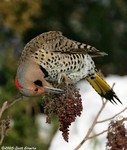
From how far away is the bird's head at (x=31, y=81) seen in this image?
3580 mm

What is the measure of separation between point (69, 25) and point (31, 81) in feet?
18.9

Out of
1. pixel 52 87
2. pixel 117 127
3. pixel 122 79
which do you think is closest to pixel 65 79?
pixel 52 87

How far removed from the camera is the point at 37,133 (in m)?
7.38

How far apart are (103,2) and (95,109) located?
3.40 meters

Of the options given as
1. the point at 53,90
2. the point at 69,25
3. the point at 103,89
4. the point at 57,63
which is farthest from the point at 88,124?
the point at 69,25

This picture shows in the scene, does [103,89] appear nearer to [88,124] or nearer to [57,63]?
[57,63]

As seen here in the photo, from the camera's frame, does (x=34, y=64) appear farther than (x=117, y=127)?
Yes

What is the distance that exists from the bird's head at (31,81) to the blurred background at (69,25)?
138 inches

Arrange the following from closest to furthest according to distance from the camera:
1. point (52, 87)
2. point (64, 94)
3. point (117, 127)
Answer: point (117, 127) < point (64, 94) < point (52, 87)

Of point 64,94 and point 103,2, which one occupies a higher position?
point 64,94

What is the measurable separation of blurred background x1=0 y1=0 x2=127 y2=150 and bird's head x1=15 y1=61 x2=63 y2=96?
3.50 metres

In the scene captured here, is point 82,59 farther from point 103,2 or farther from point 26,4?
point 103,2

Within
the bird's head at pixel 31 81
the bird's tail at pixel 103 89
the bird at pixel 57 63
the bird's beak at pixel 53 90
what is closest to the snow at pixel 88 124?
the bird's tail at pixel 103 89

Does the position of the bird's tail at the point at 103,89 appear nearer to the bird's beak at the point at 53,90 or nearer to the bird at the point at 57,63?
the bird at the point at 57,63
